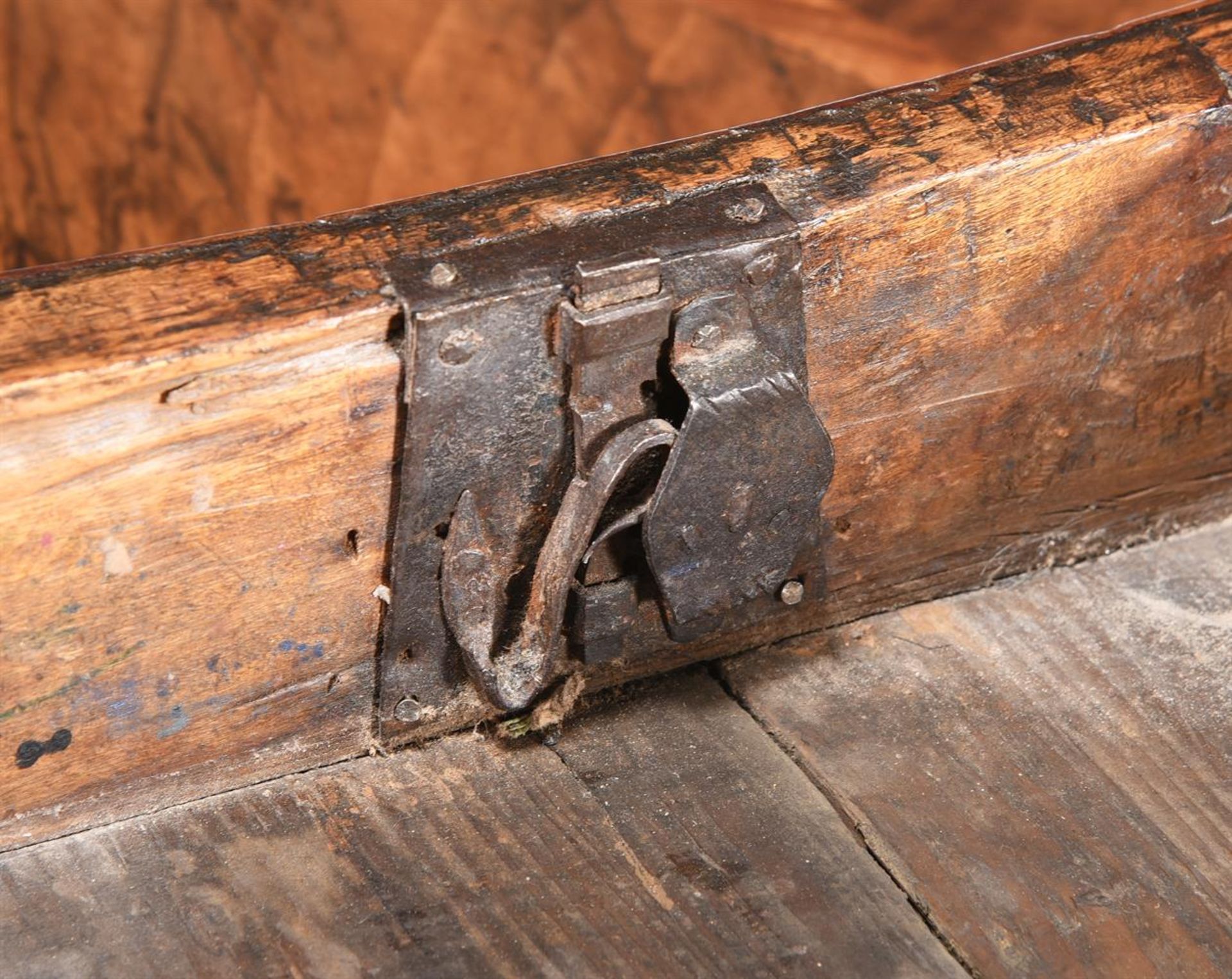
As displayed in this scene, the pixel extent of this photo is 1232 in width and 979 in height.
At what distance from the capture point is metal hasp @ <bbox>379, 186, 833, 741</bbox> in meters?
0.85

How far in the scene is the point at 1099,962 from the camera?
902 mm

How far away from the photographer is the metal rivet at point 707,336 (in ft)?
2.92

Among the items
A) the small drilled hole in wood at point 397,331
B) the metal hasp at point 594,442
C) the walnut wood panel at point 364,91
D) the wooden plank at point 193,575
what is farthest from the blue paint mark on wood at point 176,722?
the walnut wood panel at point 364,91

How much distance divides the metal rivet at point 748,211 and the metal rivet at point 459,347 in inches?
6.0

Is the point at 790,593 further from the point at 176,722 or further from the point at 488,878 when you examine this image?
the point at 176,722

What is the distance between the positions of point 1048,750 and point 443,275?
0.46m

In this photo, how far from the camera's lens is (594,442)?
897 mm

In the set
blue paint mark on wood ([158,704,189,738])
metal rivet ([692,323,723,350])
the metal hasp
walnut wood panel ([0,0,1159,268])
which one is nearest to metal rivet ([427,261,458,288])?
the metal hasp

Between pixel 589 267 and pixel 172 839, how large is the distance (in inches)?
15.2

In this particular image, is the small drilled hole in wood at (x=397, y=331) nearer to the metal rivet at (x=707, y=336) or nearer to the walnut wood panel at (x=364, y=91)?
the metal rivet at (x=707, y=336)

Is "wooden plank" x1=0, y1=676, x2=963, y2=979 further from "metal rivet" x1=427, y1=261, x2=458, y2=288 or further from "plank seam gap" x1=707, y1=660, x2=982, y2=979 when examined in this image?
"metal rivet" x1=427, y1=261, x2=458, y2=288

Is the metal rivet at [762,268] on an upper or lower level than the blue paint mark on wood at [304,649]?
upper

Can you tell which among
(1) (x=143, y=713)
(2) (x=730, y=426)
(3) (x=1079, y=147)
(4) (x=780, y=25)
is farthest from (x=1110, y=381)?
(4) (x=780, y=25)

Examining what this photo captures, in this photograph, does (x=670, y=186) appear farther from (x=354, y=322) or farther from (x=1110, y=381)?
(x=1110, y=381)
